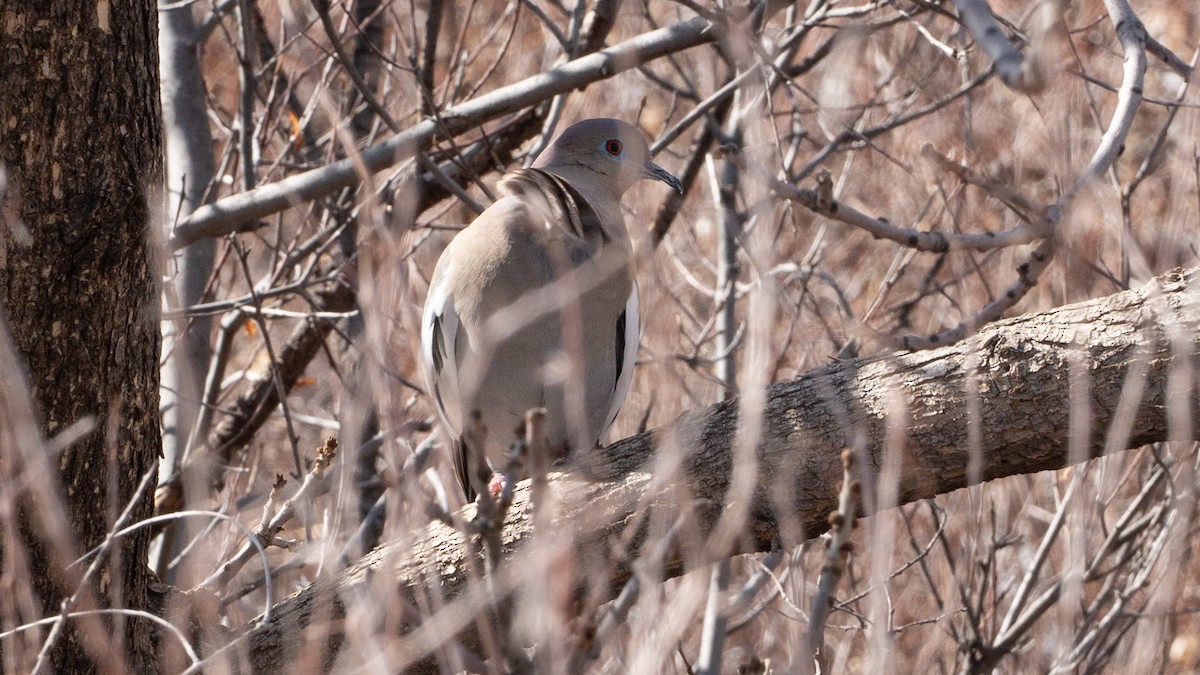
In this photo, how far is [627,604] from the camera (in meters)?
4.20

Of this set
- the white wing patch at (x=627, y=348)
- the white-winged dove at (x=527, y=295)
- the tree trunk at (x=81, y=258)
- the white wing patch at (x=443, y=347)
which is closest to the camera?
the tree trunk at (x=81, y=258)

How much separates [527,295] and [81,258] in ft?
4.46

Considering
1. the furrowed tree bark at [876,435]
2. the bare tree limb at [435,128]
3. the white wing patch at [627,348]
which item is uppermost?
the bare tree limb at [435,128]

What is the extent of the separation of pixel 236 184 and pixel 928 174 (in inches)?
119

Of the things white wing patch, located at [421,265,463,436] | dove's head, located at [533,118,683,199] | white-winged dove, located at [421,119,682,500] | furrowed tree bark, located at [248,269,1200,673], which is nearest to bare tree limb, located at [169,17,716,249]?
white-winged dove, located at [421,119,682,500]

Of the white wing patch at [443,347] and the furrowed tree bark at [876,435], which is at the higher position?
the white wing patch at [443,347]

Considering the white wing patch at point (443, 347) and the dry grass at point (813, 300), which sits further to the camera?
the white wing patch at point (443, 347)

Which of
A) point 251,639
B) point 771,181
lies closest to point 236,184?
point 251,639

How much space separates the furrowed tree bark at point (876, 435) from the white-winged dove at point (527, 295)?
0.97 metres

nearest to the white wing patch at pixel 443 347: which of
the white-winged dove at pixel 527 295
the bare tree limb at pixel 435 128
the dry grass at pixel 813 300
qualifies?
the white-winged dove at pixel 527 295

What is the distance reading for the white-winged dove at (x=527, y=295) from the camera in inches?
162

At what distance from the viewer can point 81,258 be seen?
2859mm

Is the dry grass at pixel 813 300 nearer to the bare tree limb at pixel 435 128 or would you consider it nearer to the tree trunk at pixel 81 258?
the bare tree limb at pixel 435 128

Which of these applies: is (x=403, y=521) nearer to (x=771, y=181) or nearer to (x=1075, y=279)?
(x=771, y=181)
